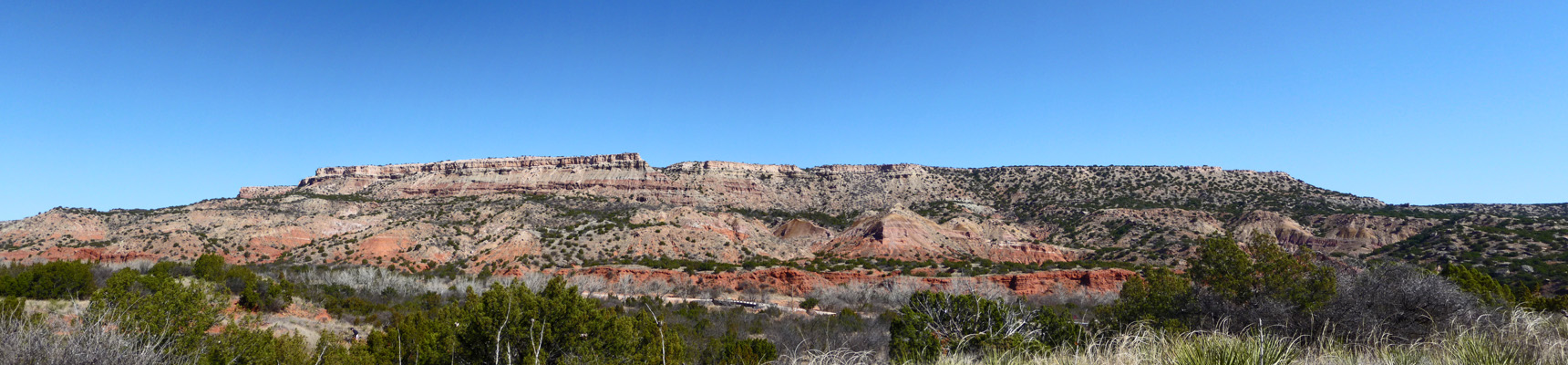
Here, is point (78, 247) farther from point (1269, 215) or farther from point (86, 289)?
point (1269, 215)

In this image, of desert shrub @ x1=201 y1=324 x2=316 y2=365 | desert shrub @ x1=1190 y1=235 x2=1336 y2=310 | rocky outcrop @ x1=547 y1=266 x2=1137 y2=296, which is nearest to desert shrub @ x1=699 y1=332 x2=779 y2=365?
desert shrub @ x1=201 y1=324 x2=316 y2=365

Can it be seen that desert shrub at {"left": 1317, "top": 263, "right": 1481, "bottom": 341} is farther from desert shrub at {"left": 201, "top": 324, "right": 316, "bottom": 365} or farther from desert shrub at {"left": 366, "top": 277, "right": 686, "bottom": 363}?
desert shrub at {"left": 201, "top": 324, "right": 316, "bottom": 365}

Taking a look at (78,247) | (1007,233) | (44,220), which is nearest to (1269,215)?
(1007,233)

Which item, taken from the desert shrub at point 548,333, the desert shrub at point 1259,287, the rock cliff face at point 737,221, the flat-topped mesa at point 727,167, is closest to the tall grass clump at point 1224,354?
the desert shrub at point 548,333

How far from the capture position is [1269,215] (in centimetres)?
5328

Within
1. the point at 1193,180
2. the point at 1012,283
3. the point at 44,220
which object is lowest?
the point at 1012,283

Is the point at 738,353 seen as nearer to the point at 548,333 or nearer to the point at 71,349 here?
the point at 548,333

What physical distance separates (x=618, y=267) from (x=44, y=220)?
48.1 m

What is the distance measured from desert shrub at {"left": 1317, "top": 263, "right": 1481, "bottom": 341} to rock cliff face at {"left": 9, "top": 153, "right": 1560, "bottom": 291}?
36275 millimetres

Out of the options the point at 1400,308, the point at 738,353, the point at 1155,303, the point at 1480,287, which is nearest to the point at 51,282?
the point at 738,353

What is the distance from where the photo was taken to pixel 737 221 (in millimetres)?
59781

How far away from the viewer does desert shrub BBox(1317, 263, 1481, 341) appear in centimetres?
978

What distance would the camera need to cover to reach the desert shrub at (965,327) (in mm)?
8656

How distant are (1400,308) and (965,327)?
702 cm
